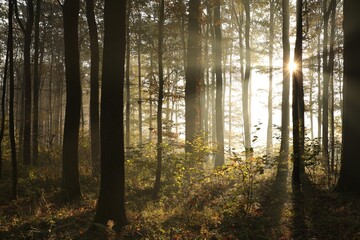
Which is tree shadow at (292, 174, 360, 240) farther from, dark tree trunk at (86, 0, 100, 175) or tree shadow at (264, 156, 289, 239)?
dark tree trunk at (86, 0, 100, 175)

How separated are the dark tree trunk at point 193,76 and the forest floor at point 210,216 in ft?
14.0

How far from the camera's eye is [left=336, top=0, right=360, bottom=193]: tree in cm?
923

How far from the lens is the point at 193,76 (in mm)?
A: 15258

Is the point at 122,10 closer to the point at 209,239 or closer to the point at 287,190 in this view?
the point at 209,239

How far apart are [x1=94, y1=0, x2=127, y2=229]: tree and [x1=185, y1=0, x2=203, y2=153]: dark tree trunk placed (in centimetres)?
739

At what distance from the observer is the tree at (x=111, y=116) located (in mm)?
7641

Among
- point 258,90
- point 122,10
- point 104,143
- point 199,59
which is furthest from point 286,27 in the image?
point 258,90

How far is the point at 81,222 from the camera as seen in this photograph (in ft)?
27.6

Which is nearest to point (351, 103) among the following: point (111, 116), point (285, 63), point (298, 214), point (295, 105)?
point (295, 105)

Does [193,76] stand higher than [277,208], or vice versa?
[193,76]

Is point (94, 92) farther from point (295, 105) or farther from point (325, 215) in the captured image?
point (325, 215)

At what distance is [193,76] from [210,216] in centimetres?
844

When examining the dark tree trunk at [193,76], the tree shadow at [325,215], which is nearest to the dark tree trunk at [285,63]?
the dark tree trunk at [193,76]

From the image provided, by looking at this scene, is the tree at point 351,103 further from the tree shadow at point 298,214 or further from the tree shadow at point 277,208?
the tree shadow at point 277,208
